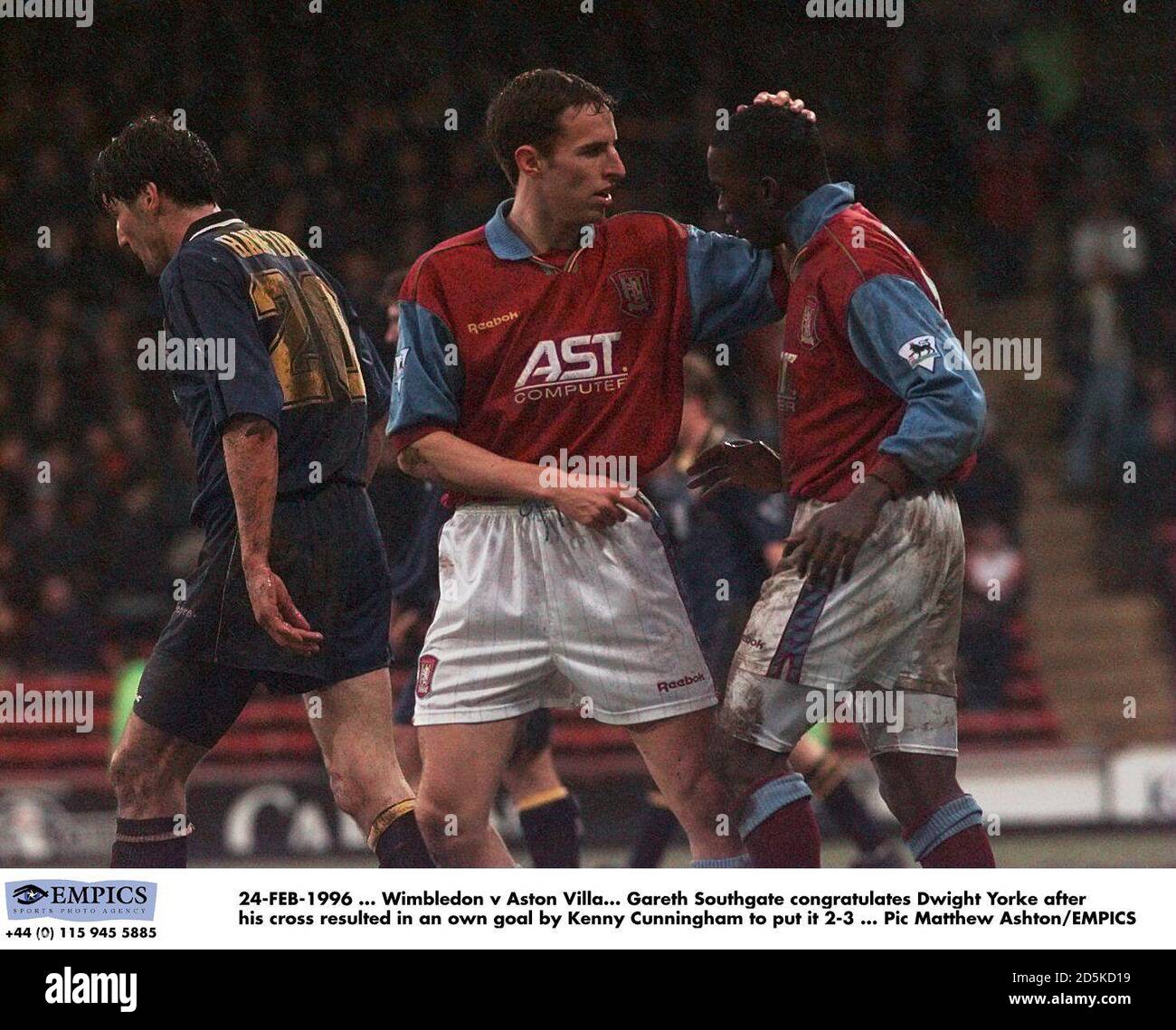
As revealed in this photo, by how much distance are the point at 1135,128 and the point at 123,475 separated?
20.0 feet

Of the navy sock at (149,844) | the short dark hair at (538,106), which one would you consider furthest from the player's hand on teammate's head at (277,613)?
the short dark hair at (538,106)

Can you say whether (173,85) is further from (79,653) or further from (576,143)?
(576,143)

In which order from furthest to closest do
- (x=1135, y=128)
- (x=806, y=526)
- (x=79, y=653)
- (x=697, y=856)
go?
(x=1135, y=128) < (x=79, y=653) < (x=697, y=856) < (x=806, y=526)

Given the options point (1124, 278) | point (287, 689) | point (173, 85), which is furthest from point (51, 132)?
point (287, 689)

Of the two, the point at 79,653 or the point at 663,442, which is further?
the point at 79,653

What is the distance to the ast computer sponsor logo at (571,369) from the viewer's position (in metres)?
4.10

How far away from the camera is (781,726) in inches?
157

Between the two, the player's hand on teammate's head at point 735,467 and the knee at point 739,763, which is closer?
the knee at point 739,763

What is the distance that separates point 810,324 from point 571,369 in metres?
0.54

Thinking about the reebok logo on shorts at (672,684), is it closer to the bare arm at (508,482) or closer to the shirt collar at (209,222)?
the bare arm at (508,482)

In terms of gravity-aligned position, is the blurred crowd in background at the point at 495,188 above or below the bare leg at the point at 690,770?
above

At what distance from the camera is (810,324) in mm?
3967

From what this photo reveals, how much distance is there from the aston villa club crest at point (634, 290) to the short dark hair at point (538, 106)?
0.33m

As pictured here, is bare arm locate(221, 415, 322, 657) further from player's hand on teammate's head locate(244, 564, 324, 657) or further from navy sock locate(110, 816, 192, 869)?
navy sock locate(110, 816, 192, 869)
